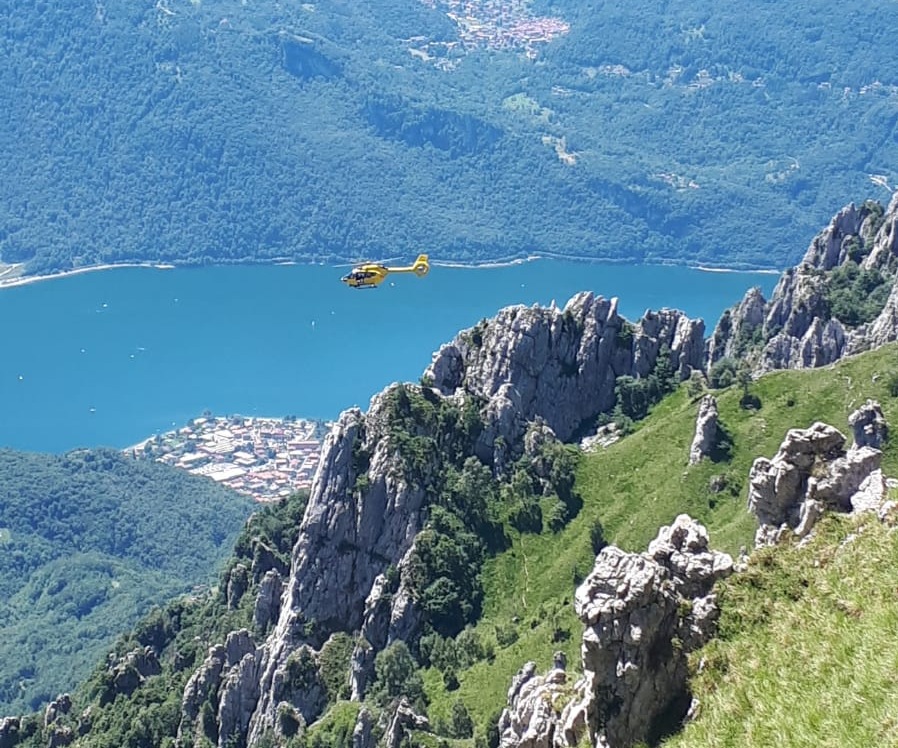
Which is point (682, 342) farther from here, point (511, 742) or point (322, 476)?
point (511, 742)

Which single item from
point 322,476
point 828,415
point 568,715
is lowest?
point 322,476

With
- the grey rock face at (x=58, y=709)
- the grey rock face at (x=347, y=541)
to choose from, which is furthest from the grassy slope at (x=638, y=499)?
the grey rock face at (x=58, y=709)

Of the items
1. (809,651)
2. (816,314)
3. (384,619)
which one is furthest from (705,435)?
(809,651)

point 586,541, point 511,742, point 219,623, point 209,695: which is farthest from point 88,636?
point 511,742

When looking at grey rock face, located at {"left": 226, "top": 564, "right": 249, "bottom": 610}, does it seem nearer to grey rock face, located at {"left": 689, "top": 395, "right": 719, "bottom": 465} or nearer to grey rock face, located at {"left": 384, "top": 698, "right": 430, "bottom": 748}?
grey rock face, located at {"left": 689, "top": 395, "right": 719, "bottom": 465}

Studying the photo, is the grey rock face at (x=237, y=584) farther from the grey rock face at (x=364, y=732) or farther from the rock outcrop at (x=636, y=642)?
the rock outcrop at (x=636, y=642)

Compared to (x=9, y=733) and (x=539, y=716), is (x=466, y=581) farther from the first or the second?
(x=539, y=716)
